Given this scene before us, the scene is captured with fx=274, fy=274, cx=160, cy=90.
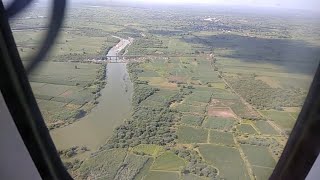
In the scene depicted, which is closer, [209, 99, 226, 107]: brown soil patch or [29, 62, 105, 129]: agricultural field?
[29, 62, 105, 129]: agricultural field

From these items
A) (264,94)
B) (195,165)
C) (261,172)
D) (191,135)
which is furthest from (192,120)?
(261,172)

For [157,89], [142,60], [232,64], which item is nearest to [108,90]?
[142,60]

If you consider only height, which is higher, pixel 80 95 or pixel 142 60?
pixel 142 60

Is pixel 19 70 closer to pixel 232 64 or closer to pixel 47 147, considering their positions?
pixel 47 147

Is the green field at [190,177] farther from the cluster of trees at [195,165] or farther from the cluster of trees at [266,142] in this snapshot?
the cluster of trees at [266,142]

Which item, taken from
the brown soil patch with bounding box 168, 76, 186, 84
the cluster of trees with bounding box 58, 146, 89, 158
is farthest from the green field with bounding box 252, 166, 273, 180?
the brown soil patch with bounding box 168, 76, 186, 84

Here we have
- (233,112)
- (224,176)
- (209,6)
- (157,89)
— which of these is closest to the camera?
(209,6)

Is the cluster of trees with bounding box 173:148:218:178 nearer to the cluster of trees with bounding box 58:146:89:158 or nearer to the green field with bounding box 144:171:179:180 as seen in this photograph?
the green field with bounding box 144:171:179:180

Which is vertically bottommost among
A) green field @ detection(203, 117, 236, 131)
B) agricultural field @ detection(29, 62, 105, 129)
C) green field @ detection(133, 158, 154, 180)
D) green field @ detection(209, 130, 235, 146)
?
green field @ detection(133, 158, 154, 180)
